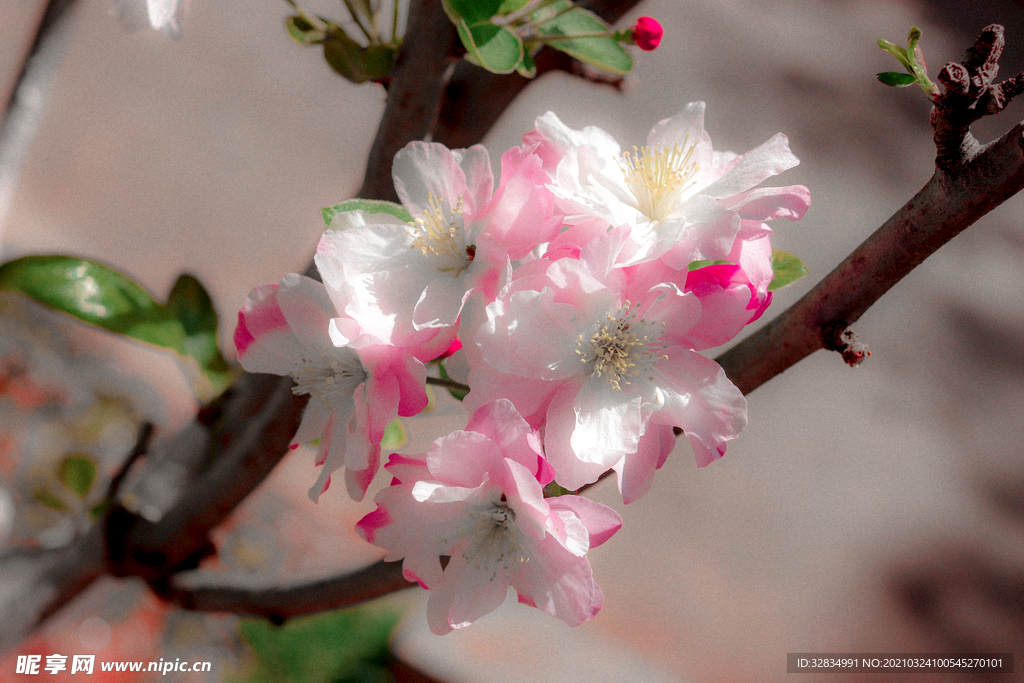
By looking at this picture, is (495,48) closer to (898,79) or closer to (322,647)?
(898,79)

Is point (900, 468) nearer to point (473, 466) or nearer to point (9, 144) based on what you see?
point (473, 466)

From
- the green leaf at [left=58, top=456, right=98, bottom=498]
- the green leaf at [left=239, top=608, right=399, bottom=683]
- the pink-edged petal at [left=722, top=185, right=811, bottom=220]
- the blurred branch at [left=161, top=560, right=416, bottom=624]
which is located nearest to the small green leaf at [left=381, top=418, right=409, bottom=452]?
the blurred branch at [left=161, top=560, right=416, bottom=624]

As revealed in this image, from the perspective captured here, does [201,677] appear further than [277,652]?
No

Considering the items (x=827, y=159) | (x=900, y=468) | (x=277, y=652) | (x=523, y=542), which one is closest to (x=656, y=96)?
(x=827, y=159)

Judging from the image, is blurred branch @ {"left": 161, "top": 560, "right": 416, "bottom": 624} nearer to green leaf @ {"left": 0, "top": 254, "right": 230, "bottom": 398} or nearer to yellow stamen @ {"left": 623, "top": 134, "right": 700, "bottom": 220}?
green leaf @ {"left": 0, "top": 254, "right": 230, "bottom": 398}

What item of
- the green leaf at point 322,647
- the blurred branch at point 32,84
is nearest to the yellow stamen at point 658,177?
the blurred branch at point 32,84

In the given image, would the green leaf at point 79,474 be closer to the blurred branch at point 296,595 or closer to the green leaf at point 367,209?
the blurred branch at point 296,595
